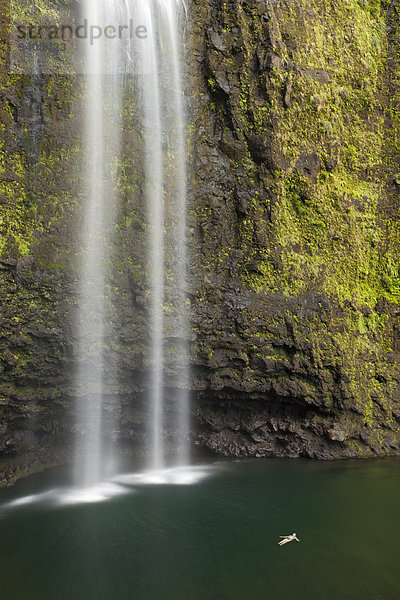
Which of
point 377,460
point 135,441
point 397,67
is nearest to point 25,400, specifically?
point 135,441

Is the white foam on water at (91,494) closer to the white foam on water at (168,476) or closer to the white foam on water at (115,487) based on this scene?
the white foam on water at (115,487)

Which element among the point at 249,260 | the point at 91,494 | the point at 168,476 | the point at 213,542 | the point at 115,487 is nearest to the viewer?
the point at 213,542

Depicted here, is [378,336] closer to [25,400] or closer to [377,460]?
[377,460]

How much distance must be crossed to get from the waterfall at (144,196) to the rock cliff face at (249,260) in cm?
25

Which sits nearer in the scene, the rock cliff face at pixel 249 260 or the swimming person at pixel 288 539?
the swimming person at pixel 288 539

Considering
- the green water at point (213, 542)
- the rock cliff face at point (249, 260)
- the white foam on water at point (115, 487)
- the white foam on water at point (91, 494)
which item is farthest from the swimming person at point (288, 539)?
the rock cliff face at point (249, 260)

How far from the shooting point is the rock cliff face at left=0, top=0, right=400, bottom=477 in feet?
35.2

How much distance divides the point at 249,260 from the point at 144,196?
281 cm

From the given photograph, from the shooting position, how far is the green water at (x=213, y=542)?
6.84 m

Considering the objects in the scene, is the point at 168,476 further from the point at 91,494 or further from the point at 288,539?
the point at 288,539

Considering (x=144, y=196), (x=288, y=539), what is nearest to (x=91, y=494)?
(x=288, y=539)

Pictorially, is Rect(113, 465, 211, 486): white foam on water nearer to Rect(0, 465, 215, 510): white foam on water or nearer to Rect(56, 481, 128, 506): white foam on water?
Rect(0, 465, 215, 510): white foam on water

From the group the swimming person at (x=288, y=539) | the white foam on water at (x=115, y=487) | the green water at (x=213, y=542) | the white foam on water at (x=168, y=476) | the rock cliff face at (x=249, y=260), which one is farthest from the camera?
the white foam on water at (x=168, y=476)

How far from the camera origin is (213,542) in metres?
8.14
